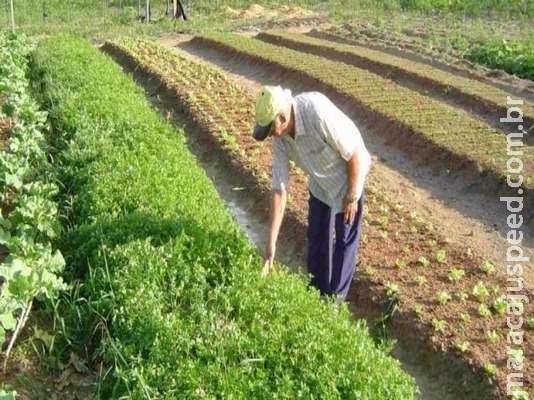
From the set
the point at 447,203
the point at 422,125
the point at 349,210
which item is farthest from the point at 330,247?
the point at 422,125

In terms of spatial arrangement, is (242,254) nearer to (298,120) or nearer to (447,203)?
(298,120)

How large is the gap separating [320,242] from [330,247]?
0.09m

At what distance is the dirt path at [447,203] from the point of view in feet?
24.5

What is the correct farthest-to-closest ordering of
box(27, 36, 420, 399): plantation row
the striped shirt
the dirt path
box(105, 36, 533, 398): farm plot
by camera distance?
the dirt path
box(105, 36, 533, 398): farm plot
the striped shirt
box(27, 36, 420, 399): plantation row

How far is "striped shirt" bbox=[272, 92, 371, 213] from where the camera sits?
4969 millimetres

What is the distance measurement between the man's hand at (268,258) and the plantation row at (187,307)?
0.21 feet

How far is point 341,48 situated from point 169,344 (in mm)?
14714

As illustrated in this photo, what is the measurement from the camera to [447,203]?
8.66 m

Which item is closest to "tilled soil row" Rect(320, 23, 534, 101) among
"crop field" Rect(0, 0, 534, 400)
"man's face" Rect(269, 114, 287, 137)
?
"crop field" Rect(0, 0, 534, 400)

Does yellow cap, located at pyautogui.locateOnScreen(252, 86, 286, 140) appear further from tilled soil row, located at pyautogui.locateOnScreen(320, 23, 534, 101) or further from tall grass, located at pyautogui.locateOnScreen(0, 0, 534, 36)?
tall grass, located at pyautogui.locateOnScreen(0, 0, 534, 36)

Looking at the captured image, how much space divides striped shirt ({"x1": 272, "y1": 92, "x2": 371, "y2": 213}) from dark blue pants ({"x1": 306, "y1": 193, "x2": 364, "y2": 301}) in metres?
0.14

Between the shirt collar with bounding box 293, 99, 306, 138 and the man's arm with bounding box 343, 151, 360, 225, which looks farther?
the man's arm with bounding box 343, 151, 360, 225

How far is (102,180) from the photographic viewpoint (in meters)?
7.20

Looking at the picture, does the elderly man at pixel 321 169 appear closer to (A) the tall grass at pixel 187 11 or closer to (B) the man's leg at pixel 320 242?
(B) the man's leg at pixel 320 242
